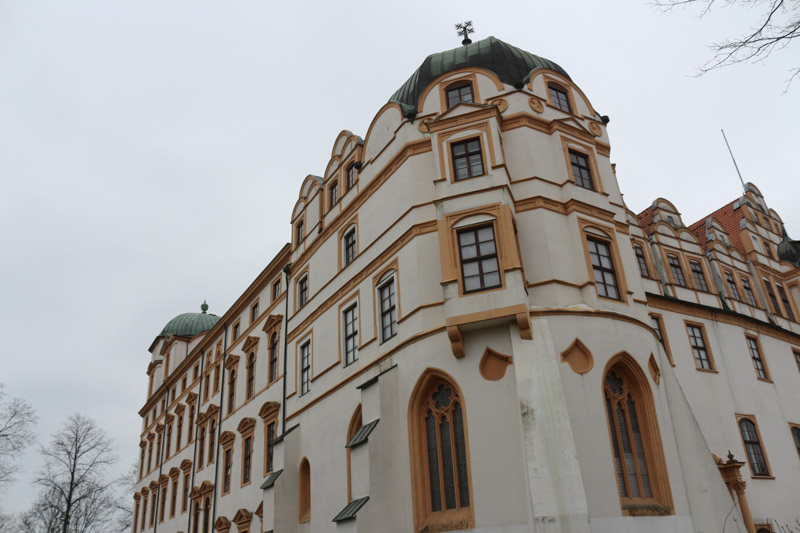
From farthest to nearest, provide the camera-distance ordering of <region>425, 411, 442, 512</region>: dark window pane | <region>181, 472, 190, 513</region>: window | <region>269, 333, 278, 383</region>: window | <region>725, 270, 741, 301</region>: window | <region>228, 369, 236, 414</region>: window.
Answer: <region>181, 472, 190, 513</region>: window → <region>228, 369, 236, 414</region>: window → <region>269, 333, 278, 383</region>: window → <region>725, 270, 741, 301</region>: window → <region>425, 411, 442, 512</region>: dark window pane

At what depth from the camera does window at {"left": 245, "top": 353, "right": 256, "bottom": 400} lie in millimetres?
29998

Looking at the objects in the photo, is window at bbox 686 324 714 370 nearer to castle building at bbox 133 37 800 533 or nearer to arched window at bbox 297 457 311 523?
castle building at bbox 133 37 800 533

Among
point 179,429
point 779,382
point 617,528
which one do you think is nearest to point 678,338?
point 779,382

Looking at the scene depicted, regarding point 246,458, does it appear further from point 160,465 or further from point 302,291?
point 160,465

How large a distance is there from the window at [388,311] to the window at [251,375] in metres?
12.4

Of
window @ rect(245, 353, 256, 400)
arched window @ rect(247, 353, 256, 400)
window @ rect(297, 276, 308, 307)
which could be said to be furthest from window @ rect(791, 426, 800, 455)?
arched window @ rect(247, 353, 256, 400)

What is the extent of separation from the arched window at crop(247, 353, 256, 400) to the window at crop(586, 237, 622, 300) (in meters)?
17.8

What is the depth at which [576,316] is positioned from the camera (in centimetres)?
1631

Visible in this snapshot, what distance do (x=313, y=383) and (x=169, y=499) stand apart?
70.7ft

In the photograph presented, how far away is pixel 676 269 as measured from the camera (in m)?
26.7

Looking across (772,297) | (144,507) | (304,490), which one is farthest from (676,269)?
(144,507)

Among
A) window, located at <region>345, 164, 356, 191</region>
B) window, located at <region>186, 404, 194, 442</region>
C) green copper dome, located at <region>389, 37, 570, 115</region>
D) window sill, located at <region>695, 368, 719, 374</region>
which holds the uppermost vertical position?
green copper dome, located at <region>389, 37, 570, 115</region>

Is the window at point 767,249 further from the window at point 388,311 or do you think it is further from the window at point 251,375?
the window at point 251,375

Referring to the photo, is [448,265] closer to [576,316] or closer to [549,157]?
[576,316]
